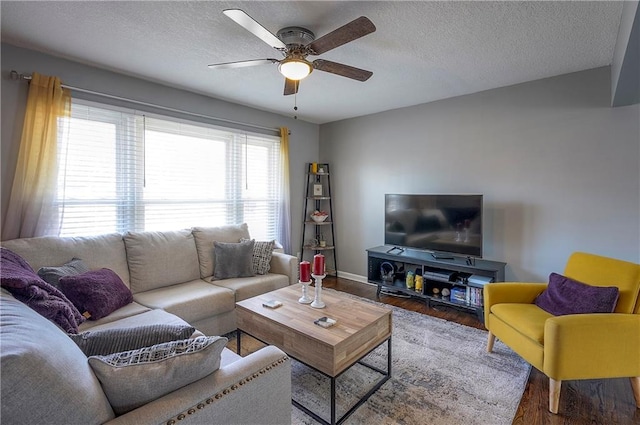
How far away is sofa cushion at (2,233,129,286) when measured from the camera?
2242 mm

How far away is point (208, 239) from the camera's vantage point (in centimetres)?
329

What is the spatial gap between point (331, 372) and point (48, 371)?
1304 mm

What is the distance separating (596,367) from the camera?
1853 mm

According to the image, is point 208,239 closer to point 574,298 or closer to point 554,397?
point 554,397

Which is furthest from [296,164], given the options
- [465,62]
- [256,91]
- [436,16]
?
[436,16]

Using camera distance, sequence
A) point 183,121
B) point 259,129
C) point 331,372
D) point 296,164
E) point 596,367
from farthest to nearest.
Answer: point 296,164 → point 259,129 → point 183,121 → point 596,367 → point 331,372

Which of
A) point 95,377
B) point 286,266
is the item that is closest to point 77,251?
point 286,266

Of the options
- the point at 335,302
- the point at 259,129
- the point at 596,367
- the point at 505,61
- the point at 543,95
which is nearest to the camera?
the point at 596,367

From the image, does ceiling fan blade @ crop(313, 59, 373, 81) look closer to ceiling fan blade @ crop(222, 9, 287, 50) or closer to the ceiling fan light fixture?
the ceiling fan light fixture

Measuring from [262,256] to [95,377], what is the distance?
93.7 inches

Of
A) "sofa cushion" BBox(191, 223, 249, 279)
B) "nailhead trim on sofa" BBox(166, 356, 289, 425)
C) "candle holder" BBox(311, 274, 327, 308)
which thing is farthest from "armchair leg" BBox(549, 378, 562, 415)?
"sofa cushion" BBox(191, 223, 249, 279)

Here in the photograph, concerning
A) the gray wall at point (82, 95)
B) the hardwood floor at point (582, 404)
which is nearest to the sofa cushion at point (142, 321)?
the gray wall at point (82, 95)

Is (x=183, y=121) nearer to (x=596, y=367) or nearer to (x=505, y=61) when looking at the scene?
(x=505, y=61)

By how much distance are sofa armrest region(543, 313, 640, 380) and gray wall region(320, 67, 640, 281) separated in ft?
4.43
